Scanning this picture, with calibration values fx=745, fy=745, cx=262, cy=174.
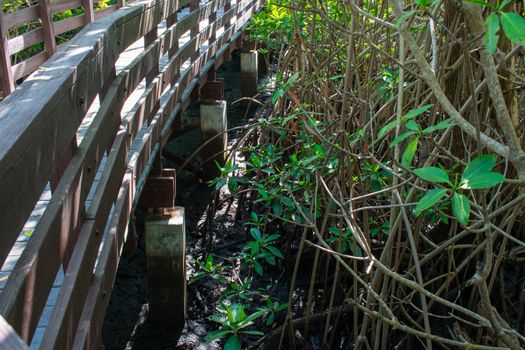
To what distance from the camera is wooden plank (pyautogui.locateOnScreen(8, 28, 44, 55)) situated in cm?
527

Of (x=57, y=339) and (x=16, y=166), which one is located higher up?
(x=16, y=166)

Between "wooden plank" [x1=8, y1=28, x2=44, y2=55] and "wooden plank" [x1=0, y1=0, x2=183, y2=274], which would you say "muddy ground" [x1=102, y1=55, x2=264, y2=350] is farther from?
"wooden plank" [x1=0, y1=0, x2=183, y2=274]

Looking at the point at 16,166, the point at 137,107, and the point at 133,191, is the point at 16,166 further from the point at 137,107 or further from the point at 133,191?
the point at 137,107

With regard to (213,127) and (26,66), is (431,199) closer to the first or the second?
(26,66)

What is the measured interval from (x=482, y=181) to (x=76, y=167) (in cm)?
130

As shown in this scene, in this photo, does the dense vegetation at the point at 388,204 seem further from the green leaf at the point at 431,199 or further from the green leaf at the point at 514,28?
the green leaf at the point at 514,28

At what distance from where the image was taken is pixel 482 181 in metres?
1.55

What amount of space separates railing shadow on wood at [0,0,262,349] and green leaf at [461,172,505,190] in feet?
3.08

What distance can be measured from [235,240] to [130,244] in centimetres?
110

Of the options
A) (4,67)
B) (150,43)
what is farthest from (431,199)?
(4,67)

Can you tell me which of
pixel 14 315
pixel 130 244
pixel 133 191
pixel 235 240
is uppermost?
pixel 14 315

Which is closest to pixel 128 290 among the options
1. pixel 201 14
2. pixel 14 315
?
pixel 201 14

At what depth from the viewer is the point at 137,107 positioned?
12.7ft

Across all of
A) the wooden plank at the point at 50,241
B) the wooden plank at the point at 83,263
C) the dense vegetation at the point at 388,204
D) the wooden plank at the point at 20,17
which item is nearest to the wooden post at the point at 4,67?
the wooden plank at the point at 20,17
